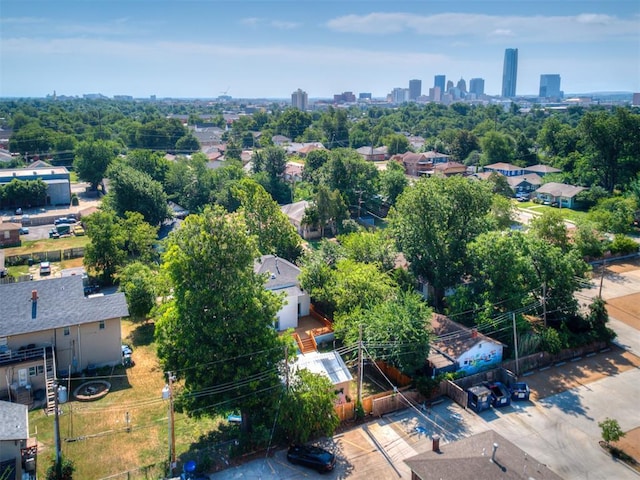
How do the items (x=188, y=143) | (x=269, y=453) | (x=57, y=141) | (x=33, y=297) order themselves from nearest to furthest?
(x=269, y=453)
(x=33, y=297)
(x=57, y=141)
(x=188, y=143)

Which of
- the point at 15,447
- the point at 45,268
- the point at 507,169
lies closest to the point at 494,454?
the point at 15,447

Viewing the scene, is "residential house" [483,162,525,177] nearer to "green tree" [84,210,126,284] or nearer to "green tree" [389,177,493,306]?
"green tree" [389,177,493,306]

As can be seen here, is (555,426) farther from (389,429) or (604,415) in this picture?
(389,429)

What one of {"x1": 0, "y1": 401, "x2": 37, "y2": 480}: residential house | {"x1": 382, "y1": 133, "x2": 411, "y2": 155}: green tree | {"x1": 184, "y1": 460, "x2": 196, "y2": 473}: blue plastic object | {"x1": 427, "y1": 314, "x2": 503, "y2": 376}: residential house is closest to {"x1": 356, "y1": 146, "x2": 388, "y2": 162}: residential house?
{"x1": 382, "y1": 133, "x2": 411, "y2": 155}: green tree

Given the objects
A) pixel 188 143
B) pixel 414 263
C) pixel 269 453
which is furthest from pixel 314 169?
pixel 269 453

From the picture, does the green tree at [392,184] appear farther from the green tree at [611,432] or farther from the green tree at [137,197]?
the green tree at [611,432]

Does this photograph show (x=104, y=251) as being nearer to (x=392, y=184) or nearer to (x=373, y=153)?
(x=392, y=184)
